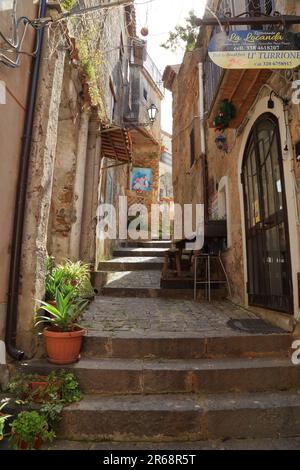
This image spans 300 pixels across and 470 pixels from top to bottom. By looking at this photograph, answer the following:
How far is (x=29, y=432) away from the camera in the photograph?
2629mm

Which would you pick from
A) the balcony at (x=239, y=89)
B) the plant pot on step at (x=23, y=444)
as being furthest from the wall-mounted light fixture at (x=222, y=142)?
the plant pot on step at (x=23, y=444)

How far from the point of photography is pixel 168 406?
3039 mm

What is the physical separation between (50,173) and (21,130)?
2.07 ft

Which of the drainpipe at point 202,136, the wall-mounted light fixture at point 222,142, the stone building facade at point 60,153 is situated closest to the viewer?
the stone building facade at point 60,153

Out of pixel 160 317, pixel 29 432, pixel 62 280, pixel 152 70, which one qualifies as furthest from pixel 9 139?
pixel 152 70

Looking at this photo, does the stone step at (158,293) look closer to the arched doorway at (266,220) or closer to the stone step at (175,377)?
the arched doorway at (266,220)

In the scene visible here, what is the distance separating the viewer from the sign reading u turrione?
340cm

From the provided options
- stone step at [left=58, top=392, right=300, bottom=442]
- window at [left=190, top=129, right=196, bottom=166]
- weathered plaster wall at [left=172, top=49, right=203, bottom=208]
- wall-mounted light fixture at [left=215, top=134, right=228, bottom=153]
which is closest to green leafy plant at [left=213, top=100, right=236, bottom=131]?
wall-mounted light fixture at [left=215, top=134, right=228, bottom=153]

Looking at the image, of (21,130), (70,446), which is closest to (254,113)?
(21,130)

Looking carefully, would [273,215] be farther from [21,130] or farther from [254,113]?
[21,130]

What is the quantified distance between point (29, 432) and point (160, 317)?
2.66 m

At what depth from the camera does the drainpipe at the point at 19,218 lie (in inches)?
138

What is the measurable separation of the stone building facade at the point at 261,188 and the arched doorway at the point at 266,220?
0.05 feet

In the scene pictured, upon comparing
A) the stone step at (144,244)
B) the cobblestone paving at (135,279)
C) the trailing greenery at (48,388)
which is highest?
the stone step at (144,244)
